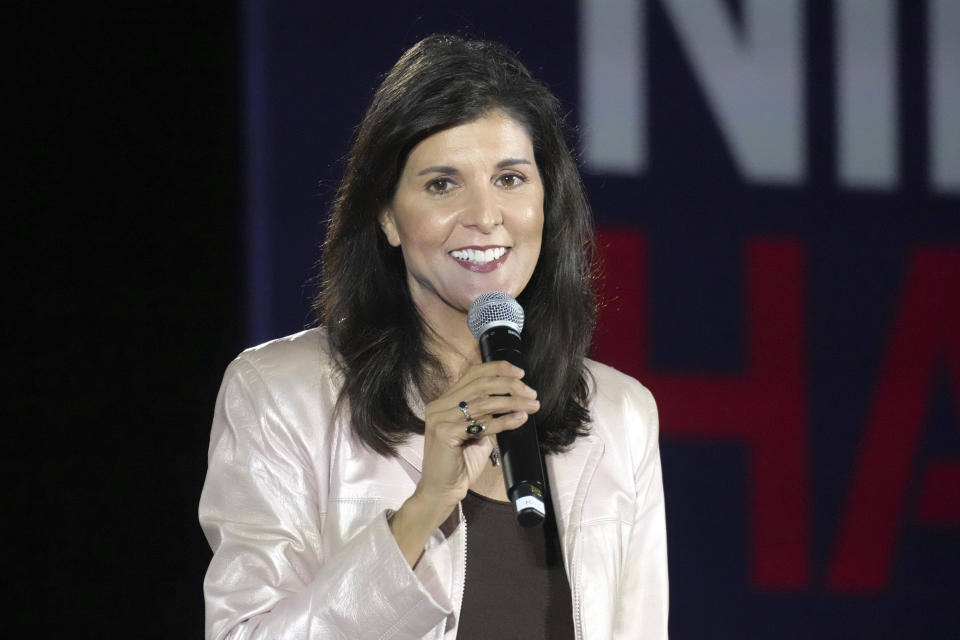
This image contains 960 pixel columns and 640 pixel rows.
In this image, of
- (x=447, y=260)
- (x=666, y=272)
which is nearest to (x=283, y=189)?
(x=666, y=272)

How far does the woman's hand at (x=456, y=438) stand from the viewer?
1.27 meters

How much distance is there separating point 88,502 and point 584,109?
166 cm

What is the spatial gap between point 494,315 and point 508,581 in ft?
1.29

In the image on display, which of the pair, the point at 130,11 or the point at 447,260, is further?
the point at 130,11

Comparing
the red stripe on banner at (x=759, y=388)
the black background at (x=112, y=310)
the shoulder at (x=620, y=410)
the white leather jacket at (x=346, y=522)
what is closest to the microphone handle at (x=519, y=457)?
the white leather jacket at (x=346, y=522)

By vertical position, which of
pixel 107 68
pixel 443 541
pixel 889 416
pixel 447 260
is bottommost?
pixel 889 416

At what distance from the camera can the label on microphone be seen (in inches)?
47.2

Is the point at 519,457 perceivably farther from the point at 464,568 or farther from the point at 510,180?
the point at 510,180

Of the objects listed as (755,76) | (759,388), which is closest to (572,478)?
(759,388)

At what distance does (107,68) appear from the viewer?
2.76 m

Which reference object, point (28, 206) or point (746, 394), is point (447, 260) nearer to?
point (28, 206)

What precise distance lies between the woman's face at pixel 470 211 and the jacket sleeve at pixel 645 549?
37 cm

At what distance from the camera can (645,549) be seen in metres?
1.80

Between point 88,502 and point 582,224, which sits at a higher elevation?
point 582,224
